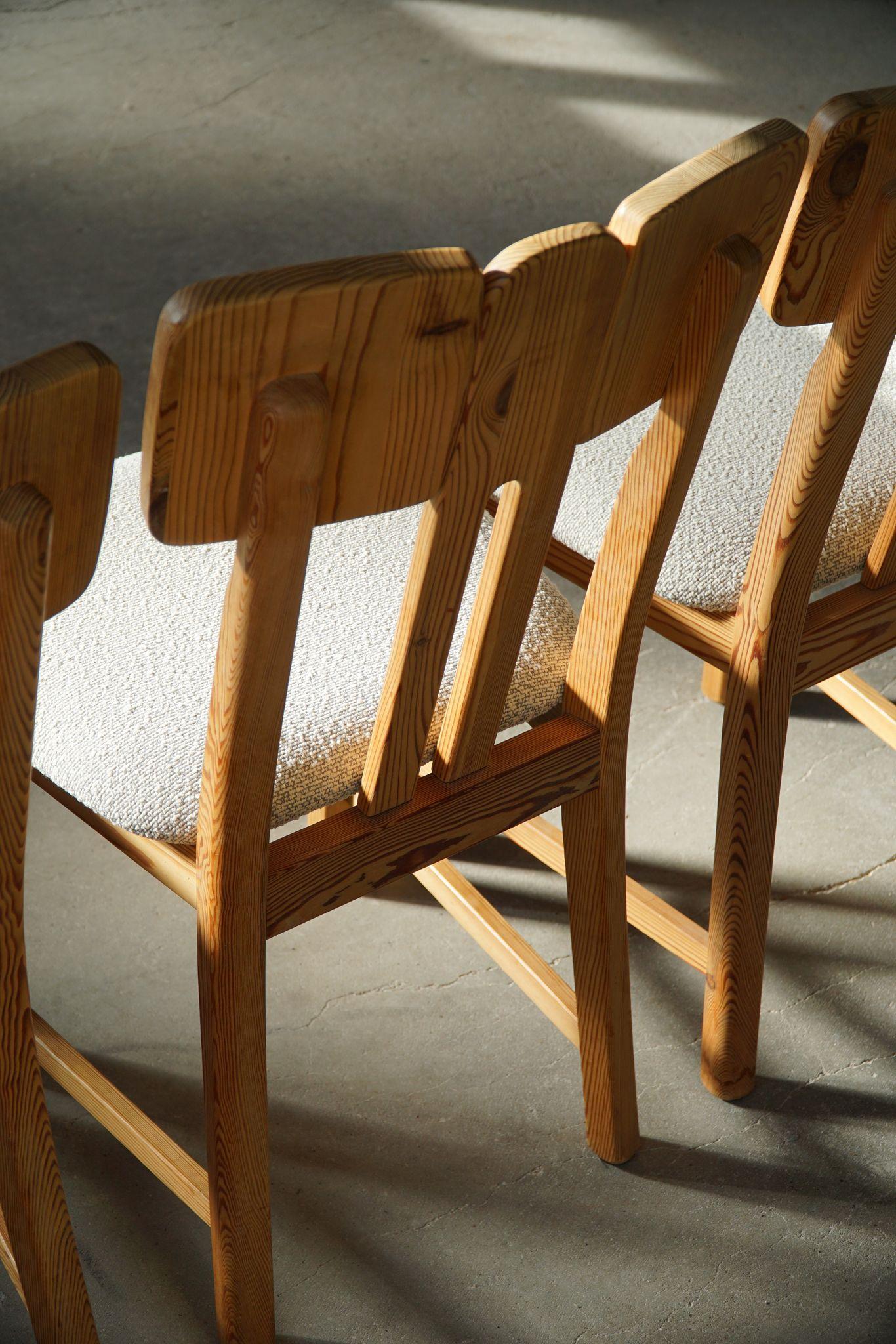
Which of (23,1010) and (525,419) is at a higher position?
(525,419)

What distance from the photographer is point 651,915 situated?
1.35 meters

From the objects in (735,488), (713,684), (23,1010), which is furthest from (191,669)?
(713,684)

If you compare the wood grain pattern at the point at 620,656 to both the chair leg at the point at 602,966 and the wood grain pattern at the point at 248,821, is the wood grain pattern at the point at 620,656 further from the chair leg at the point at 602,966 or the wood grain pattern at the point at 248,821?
the wood grain pattern at the point at 248,821

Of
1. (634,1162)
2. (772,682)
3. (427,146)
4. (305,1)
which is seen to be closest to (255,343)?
(772,682)

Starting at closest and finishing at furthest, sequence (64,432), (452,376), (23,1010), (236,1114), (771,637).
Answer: (64,432), (452,376), (23,1010), (236,1114), (771,637)

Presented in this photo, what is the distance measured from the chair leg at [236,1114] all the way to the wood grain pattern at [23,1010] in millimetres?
114

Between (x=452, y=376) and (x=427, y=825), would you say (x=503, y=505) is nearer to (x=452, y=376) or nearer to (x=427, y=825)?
(x=452, y=376)

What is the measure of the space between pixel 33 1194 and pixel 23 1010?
148 millimetres

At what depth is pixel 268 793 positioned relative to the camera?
876 millimetres

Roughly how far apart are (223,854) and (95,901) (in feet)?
2.27

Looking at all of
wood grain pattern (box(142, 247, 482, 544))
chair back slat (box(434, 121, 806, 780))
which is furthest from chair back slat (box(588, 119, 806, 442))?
wood grain pattern (box(142, 247, 482, 544))

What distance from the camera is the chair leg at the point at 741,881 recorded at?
1169 mm

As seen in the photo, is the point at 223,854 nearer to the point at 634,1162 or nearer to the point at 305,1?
the point at 634,1162

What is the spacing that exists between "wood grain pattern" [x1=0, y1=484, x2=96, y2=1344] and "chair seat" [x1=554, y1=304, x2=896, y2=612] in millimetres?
555
